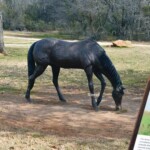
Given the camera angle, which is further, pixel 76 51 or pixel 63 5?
pixel 63 5

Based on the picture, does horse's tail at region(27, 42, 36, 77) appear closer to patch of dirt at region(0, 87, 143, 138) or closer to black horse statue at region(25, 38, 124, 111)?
black horse statue at region(25, 38, 124, 111)

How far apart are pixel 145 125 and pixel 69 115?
5.06 metres

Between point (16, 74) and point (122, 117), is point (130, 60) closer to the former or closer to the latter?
point (16, 74)

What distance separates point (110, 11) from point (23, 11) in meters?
15.0

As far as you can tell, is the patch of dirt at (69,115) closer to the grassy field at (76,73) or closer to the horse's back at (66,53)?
the horse's back at (66,53)

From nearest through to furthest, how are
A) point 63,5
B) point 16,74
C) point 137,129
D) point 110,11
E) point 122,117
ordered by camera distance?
point 137,129 → point 122,117 → point 16,74 → point 110,11 → point 63,5

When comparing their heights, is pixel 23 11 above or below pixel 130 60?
below

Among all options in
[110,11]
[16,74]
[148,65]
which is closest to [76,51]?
[16,74]

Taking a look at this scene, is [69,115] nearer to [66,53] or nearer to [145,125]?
[66,53]

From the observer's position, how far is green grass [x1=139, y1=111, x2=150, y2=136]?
3.19 m

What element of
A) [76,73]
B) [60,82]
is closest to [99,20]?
[76,73]

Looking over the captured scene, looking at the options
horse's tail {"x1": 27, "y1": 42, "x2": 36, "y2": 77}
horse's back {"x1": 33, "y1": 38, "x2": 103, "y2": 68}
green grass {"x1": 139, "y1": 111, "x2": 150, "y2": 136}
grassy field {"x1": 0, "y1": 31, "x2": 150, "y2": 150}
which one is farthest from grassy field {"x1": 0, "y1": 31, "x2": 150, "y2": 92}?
green grass {"x1": 139, "y1": 111, "x2": 150, "y2": 136}

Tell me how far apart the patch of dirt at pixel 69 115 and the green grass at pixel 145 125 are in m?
3.30

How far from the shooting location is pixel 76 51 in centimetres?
900
